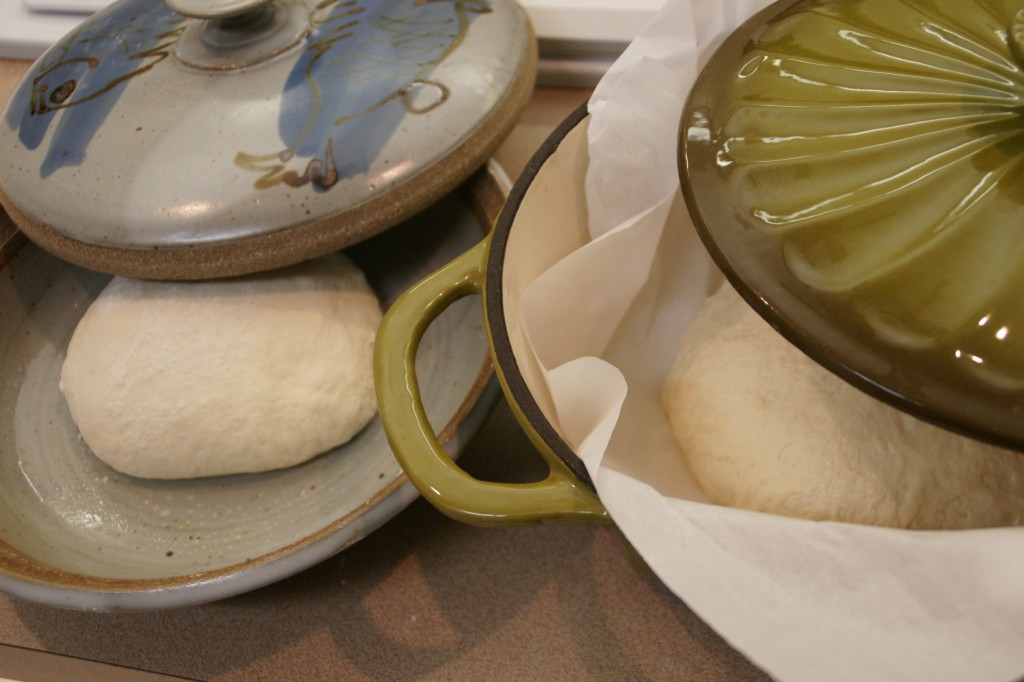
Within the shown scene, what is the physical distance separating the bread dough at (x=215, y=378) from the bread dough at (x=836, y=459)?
13.1 inches

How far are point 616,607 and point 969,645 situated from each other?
0.31m

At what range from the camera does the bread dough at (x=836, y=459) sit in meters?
0.47

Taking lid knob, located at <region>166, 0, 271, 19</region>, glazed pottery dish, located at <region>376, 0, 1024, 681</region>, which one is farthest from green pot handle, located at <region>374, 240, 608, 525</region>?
lid knob, located at <region>166, 0, 271, 19</region>

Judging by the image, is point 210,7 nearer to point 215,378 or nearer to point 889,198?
point 215,378

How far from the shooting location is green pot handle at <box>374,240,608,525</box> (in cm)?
41

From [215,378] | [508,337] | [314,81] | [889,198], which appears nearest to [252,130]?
[314,81]

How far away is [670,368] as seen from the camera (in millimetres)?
622

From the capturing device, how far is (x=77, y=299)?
2.63ft

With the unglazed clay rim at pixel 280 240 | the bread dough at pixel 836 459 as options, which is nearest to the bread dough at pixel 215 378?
the unglazed clay rim at pixel 280 240

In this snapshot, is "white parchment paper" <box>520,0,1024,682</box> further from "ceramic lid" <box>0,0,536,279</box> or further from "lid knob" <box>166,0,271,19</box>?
"lid knob" <box>166,0,271,19</box>

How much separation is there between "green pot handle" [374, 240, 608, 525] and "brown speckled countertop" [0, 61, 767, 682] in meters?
0.22

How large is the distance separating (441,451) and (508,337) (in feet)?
0.25

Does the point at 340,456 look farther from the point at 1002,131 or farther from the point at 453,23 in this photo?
the point at 1002,131

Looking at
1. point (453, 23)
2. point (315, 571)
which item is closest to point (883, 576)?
point (315, 571)
